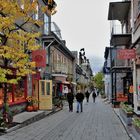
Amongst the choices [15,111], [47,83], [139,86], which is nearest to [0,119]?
[15,111]

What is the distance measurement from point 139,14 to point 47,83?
12.1 metres

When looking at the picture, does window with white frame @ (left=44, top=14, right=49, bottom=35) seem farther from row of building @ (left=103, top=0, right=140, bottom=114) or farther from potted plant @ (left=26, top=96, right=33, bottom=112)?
potted plant @ (left=26, top=96, right=33, bottom=112)

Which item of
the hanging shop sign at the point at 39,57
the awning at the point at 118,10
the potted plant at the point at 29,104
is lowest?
the potted plant at the point at 29,104

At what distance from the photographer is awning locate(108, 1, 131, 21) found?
26.5m

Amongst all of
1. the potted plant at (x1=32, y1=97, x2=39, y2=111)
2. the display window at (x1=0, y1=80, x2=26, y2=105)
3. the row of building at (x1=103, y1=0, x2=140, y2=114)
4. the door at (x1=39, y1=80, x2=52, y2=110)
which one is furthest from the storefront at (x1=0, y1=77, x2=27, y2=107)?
the row of building at (x1=103, y1=0, x2=140, y2=114)

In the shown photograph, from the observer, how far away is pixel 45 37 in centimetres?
3281

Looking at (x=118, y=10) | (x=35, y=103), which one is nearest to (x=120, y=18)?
(x=118, y=10)

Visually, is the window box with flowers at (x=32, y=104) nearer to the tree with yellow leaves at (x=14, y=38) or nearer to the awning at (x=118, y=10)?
the tree with yellow leaves at (x=14, y=38)

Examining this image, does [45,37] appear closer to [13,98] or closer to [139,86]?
[13,98]

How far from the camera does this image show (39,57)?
26.2 meters

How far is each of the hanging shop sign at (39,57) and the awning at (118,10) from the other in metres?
5.26

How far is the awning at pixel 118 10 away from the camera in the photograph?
2648cm

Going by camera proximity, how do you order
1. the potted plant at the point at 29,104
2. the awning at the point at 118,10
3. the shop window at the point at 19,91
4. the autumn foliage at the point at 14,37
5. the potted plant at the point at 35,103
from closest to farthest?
the autumn foliage at the point at 14,37
the shop window at the point at 19,91
the potted plant at the point at 29,104
the awning at the point at 118,10
the potted plant at the point at 35,103

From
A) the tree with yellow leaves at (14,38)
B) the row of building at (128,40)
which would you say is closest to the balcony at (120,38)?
the row of building at (128,40)
